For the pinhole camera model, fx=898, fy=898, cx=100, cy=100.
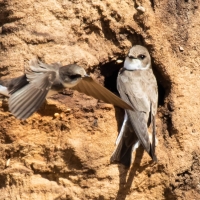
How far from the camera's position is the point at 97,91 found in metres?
4.57

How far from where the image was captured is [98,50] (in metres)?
4.93

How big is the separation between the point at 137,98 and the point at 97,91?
1.77 ft

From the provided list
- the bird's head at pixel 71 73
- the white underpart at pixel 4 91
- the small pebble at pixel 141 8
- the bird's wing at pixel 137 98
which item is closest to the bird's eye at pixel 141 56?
the bird's wing at pixel 137 98

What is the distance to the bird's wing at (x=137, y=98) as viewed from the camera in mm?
4816

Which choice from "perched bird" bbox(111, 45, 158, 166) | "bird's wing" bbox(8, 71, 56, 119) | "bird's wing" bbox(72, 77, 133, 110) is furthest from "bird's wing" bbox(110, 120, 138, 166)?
"bird's wing" bbox(8, 71, 56, 119)

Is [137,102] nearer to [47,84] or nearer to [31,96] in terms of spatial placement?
[47,84]

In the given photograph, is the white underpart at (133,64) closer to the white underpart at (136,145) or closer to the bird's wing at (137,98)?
the bird's wing at (137,98)

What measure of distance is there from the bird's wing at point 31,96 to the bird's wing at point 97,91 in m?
0.19

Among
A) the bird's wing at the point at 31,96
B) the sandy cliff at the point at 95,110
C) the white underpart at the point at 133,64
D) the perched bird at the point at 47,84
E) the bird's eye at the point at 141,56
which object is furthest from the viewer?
the white underpart at the point at 133,64

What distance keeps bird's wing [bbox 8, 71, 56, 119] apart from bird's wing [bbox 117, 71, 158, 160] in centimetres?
57

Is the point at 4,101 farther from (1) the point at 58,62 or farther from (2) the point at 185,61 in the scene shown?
(2) the point at 185,61

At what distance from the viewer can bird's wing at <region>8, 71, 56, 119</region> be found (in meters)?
4.13

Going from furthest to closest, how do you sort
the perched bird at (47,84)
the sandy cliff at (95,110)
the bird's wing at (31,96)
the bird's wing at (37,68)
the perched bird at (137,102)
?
the perched bird at (137,102) → the sandy cliff at (95,110) → the bird's wing at (37,68) → the perched bird at (47,84) → the bird's wing at (31,96)

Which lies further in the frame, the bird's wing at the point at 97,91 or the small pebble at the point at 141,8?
the small pebble at the point at 141,8
